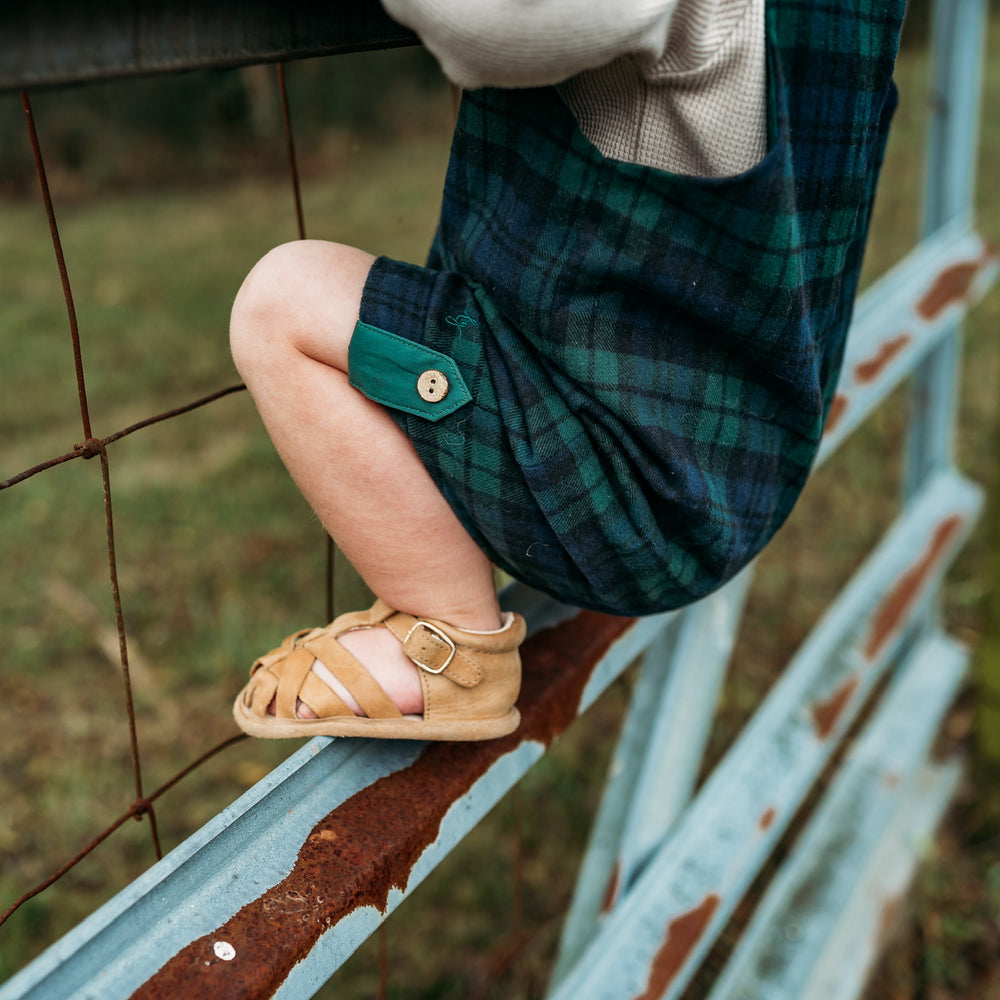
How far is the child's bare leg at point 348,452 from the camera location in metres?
0.75

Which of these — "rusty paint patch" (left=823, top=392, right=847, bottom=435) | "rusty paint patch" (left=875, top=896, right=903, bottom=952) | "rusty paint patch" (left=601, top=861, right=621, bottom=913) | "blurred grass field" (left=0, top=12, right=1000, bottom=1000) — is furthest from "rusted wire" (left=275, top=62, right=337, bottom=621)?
"rusty paint patch" (left=875, top=896, right=903, bottom=952)

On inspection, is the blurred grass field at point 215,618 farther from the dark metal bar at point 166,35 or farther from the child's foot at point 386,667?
the dark metal bar at point 166,35

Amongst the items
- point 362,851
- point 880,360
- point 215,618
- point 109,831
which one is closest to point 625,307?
point 362,851

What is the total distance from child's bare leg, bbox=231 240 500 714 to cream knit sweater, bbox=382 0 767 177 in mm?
199

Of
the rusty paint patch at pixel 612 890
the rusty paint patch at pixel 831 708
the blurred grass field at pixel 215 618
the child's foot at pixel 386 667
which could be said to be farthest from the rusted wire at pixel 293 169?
the rusty paint patch at pixel 831 708

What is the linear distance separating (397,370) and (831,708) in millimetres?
1049

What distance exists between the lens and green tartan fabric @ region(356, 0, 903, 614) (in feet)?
2.29

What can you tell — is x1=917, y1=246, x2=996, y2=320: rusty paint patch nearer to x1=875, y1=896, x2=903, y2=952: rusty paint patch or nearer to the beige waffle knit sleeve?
x1=875, y1=896, x2=903, y2=952: rusty paint patch

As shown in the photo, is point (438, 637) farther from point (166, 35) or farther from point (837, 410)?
point (837, 410)

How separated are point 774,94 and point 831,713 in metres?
1.10

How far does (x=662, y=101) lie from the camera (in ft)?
2.14

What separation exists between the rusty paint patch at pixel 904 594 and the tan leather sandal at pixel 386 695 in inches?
38.0

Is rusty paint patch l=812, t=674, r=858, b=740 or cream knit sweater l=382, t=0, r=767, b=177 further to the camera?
rusty paint patch l=812, t=674, r=858, b=740

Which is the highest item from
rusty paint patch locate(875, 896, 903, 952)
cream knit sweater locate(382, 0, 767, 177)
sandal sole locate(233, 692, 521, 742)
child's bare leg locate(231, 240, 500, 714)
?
cream knit sweater locate(382, 0, 767, 177)
